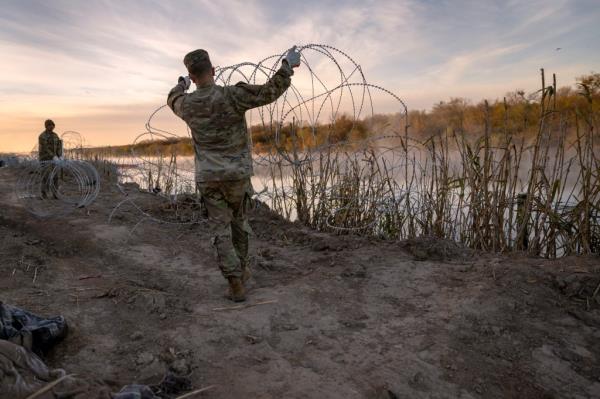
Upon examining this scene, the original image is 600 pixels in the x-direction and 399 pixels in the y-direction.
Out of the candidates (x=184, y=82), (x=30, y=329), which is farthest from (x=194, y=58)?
(x=30, y=329)

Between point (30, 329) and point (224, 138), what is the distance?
1.67 m

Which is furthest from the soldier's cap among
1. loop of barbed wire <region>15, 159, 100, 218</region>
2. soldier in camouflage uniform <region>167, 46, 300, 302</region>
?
loop of barbed wire <region>15, 159, 100, 218</region>

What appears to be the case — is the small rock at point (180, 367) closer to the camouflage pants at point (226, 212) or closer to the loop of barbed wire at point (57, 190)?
the camouflage pants at point (226, 212)

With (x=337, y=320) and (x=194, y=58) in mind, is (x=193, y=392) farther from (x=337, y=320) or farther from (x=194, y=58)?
(x=194, y=58)

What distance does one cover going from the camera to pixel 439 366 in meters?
2.41

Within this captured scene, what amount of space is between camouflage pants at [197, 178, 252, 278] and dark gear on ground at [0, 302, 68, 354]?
1.10m

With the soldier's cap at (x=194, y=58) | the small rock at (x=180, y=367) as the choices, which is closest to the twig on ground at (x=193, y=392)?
the small rock at (x=180, y=367)

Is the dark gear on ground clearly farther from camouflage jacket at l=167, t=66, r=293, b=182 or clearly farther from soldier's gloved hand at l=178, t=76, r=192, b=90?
soldier's gloved hand at l=178, t=76, r=192, b=90

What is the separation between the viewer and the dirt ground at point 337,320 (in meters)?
2.30

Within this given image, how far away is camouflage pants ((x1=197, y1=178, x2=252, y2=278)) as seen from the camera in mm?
3232

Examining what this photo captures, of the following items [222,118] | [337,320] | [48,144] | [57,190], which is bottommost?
[337,320]

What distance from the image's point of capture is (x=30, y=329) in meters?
2.34

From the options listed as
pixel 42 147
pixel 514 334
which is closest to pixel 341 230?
pixel 514 334

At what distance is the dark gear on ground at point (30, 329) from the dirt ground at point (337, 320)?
0.27ft
